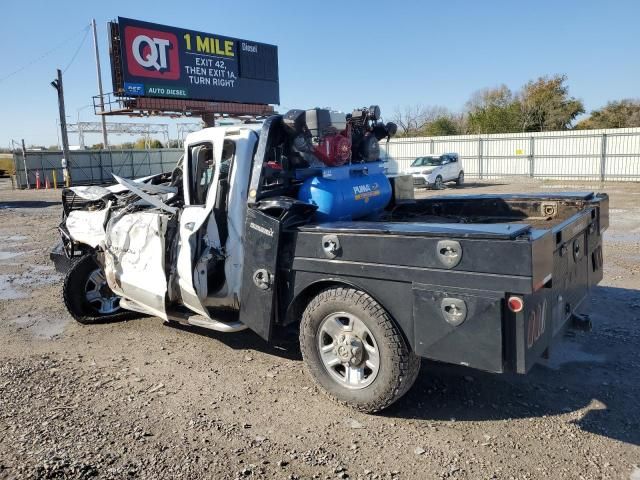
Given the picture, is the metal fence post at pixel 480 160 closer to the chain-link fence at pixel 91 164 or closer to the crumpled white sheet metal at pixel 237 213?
the chain-link fence at pixel 91 164

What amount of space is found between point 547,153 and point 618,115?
1686 cm

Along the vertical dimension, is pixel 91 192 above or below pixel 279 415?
above

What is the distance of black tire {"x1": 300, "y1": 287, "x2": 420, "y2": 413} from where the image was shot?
144 inches

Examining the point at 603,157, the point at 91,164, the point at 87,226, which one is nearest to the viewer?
the point at 87,226

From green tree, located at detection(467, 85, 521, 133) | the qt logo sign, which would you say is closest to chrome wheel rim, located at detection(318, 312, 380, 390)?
the qt logo sign

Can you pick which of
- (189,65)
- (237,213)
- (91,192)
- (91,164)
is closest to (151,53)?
(189,65)

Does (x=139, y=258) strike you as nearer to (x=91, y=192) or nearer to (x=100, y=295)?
(x=91, y=192)

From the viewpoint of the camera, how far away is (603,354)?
15.8 ft

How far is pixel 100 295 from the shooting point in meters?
6.55

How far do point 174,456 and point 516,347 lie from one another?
223 cm

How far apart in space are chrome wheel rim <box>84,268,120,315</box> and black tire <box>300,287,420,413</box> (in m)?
3.39

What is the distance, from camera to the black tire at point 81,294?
623 cm

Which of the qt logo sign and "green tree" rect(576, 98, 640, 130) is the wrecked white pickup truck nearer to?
the qt logo sign

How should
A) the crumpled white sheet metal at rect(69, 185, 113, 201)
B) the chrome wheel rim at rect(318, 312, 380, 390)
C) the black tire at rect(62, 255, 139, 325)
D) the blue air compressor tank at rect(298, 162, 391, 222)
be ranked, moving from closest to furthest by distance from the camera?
1. the chrome wheel rim at rect(318, 312, 380, 390)
2. the blue air compressor tank at rect(298, 162, 391, 222)
3. the crumpled white sheet metal at rect(69, 185, 113, 201)
4. the black tire at rect(62, 255, 139, 325)
